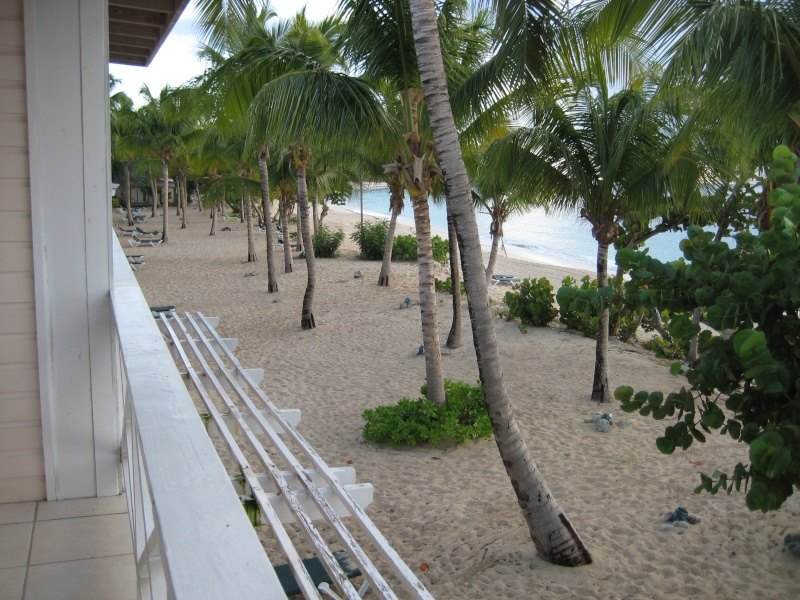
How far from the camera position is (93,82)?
2979 millimetres

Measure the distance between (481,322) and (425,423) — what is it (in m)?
3.71

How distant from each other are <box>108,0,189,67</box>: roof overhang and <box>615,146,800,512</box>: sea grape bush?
2390mm

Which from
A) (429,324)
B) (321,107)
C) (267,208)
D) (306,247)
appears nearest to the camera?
(321,107)

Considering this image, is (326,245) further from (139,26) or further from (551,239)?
(551,239)

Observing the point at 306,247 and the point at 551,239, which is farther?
the point at 551,239

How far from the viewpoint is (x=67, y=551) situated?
273 centimetres

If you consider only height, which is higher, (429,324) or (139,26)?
(139,26)

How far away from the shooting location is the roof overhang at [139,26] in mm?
3326

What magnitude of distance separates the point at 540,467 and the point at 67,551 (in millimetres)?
6118

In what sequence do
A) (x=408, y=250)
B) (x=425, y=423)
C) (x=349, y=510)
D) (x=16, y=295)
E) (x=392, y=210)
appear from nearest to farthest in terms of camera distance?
(x=16, y=295)
(x=349, y=510)
(x=425, y=423)
(x=392, y=210)
(x=408, y=250)

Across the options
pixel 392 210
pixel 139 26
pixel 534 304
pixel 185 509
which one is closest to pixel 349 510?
pixel 185 509

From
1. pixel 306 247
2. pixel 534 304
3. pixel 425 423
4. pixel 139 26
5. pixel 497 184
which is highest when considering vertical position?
pixel 139 26

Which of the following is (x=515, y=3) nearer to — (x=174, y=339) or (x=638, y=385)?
(x=174, y=339)

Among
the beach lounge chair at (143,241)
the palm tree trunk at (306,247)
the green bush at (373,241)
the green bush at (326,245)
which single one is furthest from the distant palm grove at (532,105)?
the beach lounge chair at (143,241)
